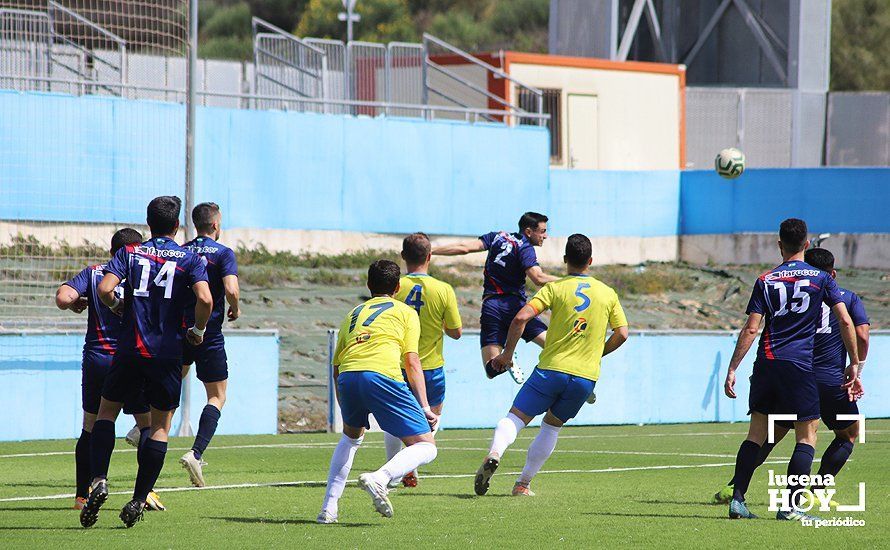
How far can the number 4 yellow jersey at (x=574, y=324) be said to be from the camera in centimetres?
1119

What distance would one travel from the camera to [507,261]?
591 inches

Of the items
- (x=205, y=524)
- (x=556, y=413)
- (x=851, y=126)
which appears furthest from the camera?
(x=851, y=126)

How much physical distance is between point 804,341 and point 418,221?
874 inches

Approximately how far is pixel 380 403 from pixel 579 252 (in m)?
2.42

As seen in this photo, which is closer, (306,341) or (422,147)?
(306,341)

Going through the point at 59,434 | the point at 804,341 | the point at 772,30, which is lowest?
the point at 59,434

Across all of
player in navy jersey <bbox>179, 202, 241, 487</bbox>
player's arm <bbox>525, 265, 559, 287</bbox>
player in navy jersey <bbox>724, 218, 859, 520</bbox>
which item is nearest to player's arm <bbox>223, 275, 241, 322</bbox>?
player in navy jersey <bbox>179, 202, 241, 487</bbox>

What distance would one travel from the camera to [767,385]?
9.83 meters

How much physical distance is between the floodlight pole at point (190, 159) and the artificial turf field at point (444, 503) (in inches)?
53.5

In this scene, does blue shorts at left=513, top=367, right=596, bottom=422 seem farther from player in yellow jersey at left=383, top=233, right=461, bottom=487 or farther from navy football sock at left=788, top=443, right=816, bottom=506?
navy football sock at left=788, top=443, right=816, bottom=506

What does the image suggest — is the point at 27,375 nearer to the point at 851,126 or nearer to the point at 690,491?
the point at 690,491

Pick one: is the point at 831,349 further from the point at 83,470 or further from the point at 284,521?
the point at 83,470

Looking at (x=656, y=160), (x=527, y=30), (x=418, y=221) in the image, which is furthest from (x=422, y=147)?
(x=527, y=30)

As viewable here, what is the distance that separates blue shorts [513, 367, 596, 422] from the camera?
11.2m
